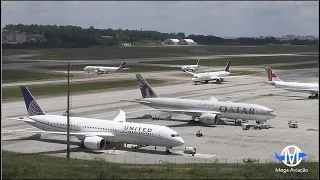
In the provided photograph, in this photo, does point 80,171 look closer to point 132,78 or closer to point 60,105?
point 60,105

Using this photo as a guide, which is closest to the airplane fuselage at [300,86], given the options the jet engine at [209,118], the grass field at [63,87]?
the jet engine at [209,118]

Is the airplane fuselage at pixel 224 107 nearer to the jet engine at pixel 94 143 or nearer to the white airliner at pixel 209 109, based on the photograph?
the white airliner at pixel 209 109

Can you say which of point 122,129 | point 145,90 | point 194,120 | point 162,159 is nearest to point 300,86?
point 194,120

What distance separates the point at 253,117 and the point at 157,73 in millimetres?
92397

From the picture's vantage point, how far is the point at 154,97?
7238 centimetres

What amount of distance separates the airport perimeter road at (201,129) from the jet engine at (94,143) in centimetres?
79

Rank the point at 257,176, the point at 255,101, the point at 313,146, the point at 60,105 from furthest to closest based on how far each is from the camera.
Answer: the point at 255,101
the point at 60,105
the point at 313,146
the point at 257,176

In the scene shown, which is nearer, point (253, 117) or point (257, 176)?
point (257, 176)

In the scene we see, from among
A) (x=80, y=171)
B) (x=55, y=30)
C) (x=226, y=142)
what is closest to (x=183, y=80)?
(x=55, y=30)

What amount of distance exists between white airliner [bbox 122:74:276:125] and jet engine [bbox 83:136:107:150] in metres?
19.8

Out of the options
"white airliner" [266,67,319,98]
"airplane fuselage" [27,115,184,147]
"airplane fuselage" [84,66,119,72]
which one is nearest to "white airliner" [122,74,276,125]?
"airplane fuselage" [27,115,184,147]

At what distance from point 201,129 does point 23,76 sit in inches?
3250

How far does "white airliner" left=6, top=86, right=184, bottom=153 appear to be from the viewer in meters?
48.7

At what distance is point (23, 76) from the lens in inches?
5212
